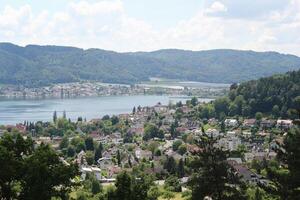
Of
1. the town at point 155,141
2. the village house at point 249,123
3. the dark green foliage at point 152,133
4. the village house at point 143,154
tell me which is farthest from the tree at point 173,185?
the dark green foliage at point 152,133

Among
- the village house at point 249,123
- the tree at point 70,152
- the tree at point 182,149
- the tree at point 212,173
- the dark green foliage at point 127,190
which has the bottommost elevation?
the tree at point 70,152

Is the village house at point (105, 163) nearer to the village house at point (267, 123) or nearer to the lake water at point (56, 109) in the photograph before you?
the village house at point (267, 123)

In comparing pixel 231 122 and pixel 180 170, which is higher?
Answer: pixel 231 122

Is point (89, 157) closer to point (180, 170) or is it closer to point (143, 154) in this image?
point (143, 154)

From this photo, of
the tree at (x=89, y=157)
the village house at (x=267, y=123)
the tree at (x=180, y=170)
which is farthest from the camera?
the village house at (x=267, y=123)

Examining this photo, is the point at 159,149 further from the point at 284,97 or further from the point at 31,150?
the point at 31,150

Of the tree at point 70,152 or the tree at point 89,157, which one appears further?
the tree at point 70,152

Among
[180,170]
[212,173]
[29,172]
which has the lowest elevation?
[180,170]

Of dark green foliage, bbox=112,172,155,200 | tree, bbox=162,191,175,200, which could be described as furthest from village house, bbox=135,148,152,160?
dark green foliage, bbox=112,172,155,200

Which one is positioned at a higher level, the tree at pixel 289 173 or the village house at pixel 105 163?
the tree at pixel 289 173

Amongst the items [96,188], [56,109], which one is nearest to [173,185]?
[96,188]
